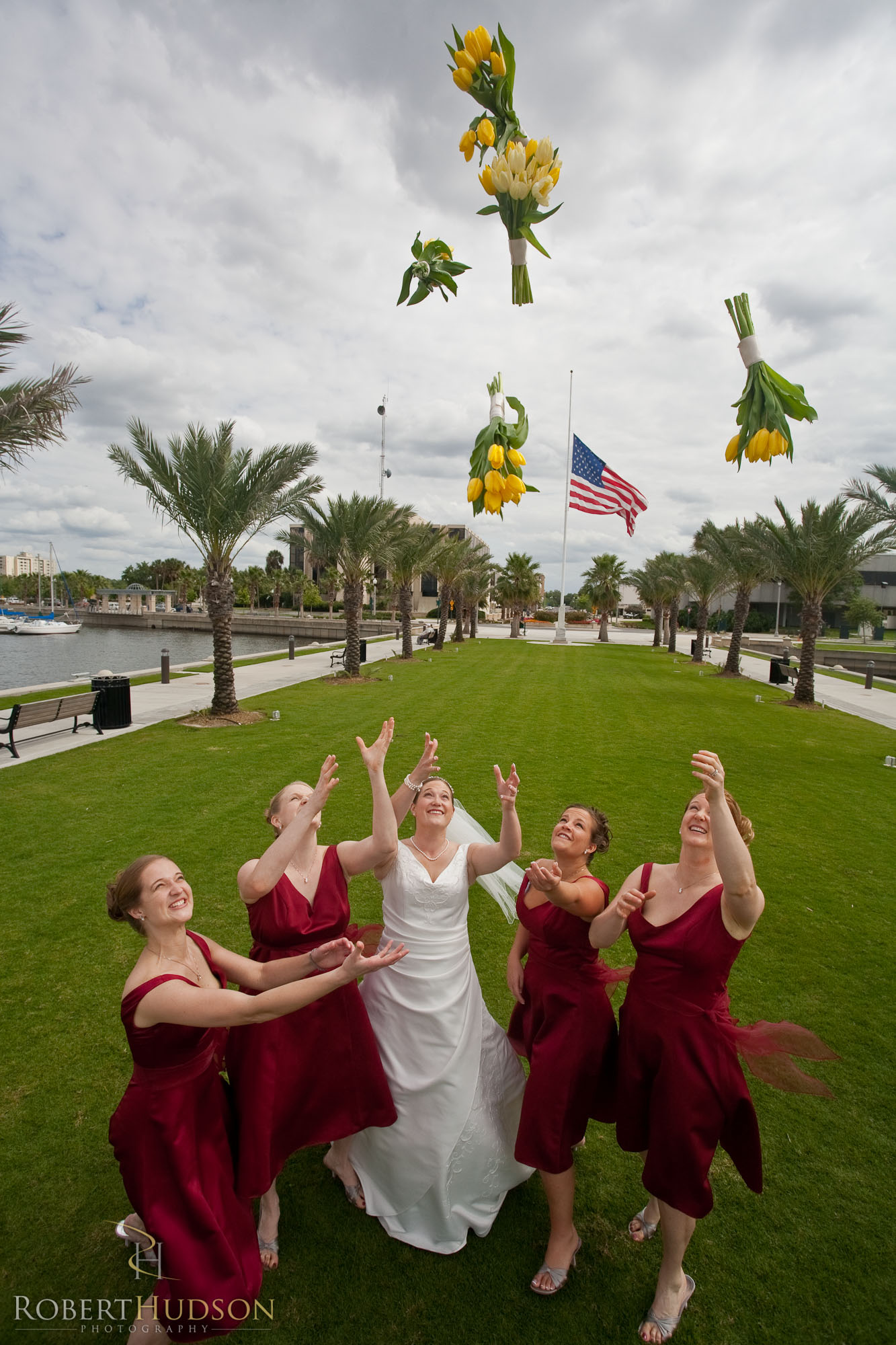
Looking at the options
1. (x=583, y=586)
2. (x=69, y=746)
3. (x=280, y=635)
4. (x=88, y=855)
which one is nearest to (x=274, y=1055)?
(x=88, y=855)

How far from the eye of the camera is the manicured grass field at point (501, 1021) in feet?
8.99

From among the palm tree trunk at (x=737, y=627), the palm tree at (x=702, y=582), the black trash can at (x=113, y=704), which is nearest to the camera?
the black trash can at (x=113, y=704)

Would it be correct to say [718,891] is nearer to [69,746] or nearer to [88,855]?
[88,855]

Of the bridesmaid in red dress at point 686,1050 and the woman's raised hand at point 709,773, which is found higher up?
the woman's raised hand at point 709,773

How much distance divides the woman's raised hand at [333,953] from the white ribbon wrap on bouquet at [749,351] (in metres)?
1.89

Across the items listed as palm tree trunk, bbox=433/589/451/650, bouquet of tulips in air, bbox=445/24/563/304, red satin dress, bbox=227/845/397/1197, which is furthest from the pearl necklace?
palm tree trunk, bbox=433/589/451/650

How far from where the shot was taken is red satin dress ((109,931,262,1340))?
2227 mm

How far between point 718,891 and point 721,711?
17.1 m

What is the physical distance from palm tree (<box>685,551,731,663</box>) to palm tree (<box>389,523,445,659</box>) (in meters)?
12.5

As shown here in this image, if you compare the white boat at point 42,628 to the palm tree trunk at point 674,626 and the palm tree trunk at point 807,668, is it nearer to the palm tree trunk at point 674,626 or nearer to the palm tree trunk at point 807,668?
the palm tree trunk at point 674,626

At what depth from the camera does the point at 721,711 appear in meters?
18.4

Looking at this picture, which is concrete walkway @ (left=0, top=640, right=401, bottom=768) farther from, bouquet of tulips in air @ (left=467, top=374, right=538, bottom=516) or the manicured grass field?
bouquet of tulips in air @ (left=467, top=374, right=538, bottom=516)

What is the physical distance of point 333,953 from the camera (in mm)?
2168

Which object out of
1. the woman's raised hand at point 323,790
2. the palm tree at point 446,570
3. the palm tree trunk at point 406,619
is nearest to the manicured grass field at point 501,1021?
the woman's raised hand at point 323,790
